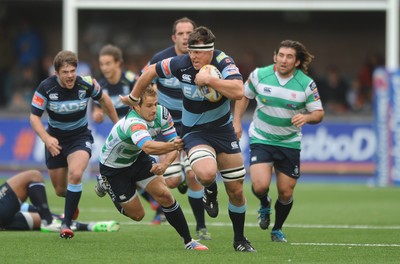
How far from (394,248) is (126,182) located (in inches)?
117

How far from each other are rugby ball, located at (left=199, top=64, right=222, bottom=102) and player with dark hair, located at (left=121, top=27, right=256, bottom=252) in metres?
0.07

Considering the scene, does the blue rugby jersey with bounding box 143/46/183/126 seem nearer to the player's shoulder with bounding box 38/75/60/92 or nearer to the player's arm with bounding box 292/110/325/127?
the player's shoulder with bounding box 38/75/60/92

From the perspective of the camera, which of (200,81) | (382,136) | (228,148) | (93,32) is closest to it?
(200,81)

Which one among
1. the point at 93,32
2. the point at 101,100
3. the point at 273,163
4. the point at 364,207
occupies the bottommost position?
the point at 364,207

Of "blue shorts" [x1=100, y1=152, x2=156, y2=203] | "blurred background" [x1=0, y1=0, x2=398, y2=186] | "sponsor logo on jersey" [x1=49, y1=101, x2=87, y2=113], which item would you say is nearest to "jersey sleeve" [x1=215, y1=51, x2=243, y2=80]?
"blue shorts" [x1=100, y1=152, x2=156, y2=203]

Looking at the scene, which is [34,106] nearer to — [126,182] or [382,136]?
[126,182]

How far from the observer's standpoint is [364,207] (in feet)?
54.2

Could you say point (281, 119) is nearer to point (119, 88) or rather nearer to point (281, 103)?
point (281, 103)

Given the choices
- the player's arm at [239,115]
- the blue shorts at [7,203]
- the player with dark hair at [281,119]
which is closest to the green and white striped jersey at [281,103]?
the player with dark hair at [281,119]

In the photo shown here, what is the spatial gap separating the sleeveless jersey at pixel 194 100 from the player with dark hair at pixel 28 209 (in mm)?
2447

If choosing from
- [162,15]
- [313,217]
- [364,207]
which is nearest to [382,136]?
[364,207]

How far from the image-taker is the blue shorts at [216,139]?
10398 millimetres

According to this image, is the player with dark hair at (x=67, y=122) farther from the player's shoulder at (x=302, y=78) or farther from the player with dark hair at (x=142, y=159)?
the player's shoulder at (x=302, y=78)

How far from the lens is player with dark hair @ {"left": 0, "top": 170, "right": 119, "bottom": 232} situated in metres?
11.9
